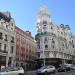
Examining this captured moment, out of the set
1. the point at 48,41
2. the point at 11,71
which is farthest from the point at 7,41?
the point at 11,71

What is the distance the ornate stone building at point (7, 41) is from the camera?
61000 millimetres

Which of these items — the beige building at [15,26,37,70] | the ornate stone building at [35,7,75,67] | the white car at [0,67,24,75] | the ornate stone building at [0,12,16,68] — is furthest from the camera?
the ornate stone building at [35,7,75,67]

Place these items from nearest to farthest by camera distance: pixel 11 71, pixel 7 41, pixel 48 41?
pixel 11 71 → pixel 7 41 → pixel 48 41

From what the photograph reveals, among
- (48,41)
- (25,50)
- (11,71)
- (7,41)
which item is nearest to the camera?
(11,71)

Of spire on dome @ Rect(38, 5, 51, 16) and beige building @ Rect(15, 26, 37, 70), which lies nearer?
beige building @ Rect(15, 26, 37, 70)

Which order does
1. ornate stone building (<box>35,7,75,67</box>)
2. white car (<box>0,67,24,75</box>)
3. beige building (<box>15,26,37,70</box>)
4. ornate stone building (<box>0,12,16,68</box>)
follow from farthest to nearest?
1. ornate stone building (<box>35,7,75,67</box>)
2. beige building (<box>15,26,37,70</box>)
3. ornate stone building (<box>0,12,16,68</box>)
4. white car (<box>0,67,24,75</box>)

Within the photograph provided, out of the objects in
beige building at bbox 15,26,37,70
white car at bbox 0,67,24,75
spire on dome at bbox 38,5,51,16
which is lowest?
white car at bbox 0,67,24,75

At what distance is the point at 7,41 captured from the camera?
6312 cm

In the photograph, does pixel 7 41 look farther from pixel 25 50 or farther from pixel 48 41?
pixel 48 41

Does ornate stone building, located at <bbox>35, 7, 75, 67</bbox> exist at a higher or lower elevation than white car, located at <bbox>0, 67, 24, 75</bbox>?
higher

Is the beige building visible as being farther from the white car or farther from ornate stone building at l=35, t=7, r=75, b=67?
the white car

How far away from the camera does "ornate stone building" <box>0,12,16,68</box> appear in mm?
61000

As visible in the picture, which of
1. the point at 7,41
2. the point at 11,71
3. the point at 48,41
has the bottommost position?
the point at 11,71

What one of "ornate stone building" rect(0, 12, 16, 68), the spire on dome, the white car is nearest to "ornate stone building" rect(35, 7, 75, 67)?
the spire on dome
